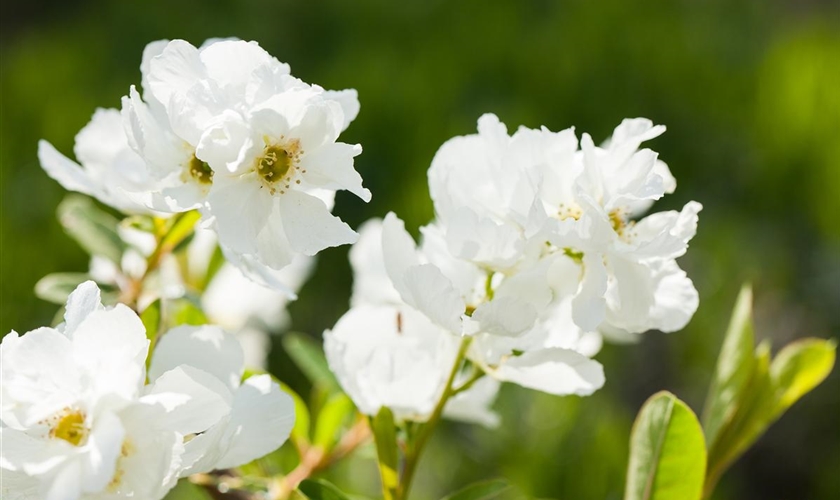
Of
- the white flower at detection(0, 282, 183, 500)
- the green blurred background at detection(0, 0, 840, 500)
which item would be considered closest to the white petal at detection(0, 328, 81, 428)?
the white flower at detection(0, 282, 183, 500)

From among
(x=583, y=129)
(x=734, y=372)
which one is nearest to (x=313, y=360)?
(x=734, y=372)

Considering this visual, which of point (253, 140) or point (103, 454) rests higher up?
point (253, 140)

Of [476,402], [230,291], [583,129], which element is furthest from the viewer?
[583,129]

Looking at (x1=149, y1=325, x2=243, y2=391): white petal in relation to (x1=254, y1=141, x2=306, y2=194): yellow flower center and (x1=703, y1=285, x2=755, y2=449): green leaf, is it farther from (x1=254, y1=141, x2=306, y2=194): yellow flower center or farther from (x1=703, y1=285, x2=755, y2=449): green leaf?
(x1=703, y1=285, x2=755, y2=449): green leaf

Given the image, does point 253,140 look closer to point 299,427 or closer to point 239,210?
point 239,210

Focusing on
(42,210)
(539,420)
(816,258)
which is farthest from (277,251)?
(816,258)

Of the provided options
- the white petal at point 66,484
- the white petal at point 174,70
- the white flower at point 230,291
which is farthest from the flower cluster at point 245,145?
the white flower at point 230,291
